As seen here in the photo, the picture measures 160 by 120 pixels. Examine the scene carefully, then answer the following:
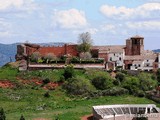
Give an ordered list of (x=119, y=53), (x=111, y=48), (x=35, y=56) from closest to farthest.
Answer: (x=35, y=56) → (x=119, y=53) → (x=111, y=48)

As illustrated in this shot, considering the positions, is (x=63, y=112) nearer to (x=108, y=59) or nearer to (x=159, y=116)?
(x=159, y=116)

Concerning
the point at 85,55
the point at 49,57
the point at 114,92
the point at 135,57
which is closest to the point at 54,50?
the point at 49,57

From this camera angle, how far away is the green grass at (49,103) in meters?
56.0

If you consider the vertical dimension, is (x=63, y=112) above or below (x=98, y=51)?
below

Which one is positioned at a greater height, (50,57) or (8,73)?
(50,57)

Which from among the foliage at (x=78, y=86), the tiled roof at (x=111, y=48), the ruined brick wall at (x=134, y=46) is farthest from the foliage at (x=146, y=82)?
the ruined brick wall at (x=134, y=46)

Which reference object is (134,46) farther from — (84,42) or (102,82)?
(102,82)

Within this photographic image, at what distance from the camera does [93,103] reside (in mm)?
62875

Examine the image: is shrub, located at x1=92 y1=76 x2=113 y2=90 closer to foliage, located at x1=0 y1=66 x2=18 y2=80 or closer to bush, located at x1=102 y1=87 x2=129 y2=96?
bush, located at x1=102 y1=87 x2=129 y2=96

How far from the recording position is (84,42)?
84.4m

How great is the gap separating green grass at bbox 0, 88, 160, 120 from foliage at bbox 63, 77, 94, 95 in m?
1.36

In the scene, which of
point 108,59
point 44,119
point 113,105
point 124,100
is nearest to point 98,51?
point 108,59

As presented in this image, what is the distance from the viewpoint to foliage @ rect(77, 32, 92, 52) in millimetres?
83356

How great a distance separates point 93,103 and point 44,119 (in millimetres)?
11115
